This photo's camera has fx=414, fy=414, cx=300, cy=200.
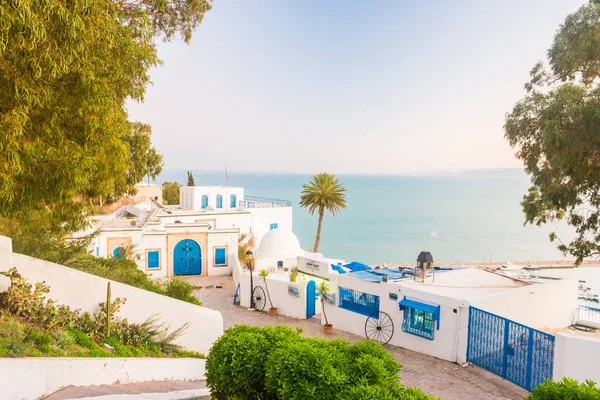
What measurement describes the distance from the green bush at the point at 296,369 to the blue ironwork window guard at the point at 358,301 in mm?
9678

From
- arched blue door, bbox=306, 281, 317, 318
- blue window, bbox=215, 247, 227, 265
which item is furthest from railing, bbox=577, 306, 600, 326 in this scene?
blue window, bbox=215, 247, 227, 265

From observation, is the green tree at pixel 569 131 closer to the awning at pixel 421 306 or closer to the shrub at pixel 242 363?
the awning at pixel 421 306

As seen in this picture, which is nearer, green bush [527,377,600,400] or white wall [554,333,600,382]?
green bush [527,377,600,400]

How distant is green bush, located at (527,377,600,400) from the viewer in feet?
12.3

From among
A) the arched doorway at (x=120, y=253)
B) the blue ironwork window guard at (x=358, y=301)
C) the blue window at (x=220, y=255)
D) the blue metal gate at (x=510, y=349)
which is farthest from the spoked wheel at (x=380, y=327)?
the blue window at (x=220, y=255)

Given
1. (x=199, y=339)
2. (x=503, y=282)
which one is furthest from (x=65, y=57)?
(x=503, y=282)

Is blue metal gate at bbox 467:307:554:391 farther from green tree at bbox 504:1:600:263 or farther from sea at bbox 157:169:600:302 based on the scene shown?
sea at bbox 157:169:600:302

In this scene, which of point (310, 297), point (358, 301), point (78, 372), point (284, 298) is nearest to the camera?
point (78, 372)

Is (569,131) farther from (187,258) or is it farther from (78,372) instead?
(187,258)

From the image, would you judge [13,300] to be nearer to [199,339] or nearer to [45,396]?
[45,396]

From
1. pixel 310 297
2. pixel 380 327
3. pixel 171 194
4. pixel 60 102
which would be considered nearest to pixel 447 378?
pixel 380 327

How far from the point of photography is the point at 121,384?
7473 millimetres

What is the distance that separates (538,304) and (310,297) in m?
8.38

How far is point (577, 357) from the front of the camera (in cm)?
890
